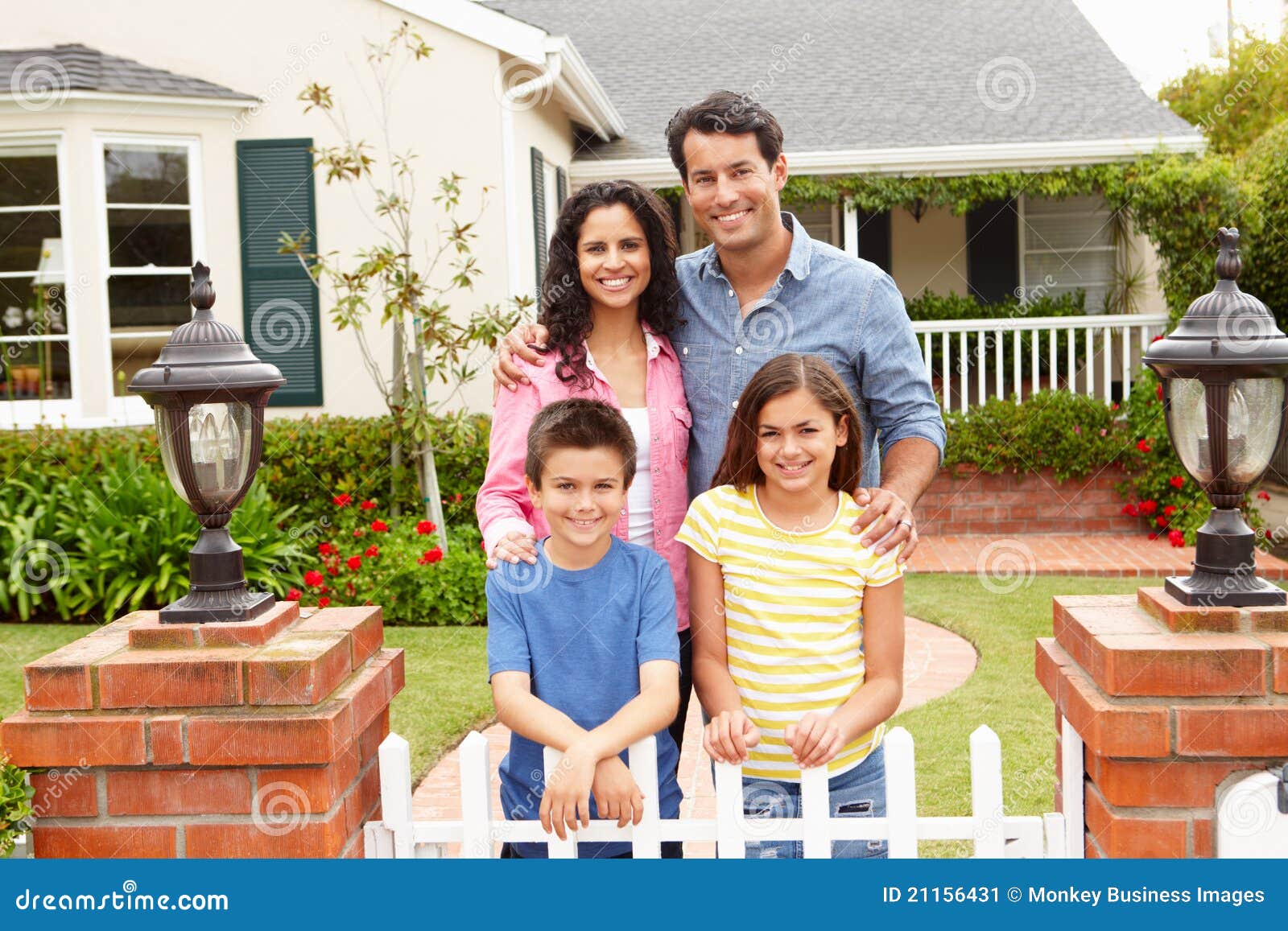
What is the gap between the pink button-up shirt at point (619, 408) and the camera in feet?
8.13

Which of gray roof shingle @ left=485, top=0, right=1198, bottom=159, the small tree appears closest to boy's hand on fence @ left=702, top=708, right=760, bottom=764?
the small tree

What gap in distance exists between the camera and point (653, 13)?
1572 centimetres

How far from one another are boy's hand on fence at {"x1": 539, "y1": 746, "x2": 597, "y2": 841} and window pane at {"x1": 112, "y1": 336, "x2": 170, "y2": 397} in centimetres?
759

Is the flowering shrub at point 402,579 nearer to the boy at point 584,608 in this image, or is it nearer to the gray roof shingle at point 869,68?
the boy at point 584,608

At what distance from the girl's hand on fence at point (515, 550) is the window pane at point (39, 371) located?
24.7ft

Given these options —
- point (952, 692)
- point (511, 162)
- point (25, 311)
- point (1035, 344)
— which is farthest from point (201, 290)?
point (1035, 344)

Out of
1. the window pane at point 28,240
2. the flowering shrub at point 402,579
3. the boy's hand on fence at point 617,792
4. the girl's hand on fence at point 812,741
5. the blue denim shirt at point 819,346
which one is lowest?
the flowering shrub at point 402,579

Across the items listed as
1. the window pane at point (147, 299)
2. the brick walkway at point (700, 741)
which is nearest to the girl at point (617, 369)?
the brick walkway at point (700, 741)

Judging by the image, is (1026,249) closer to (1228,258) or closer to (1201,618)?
(1228,258)

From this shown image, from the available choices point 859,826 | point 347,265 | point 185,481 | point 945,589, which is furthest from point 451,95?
point 859,826

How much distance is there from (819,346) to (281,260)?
23.0 feet

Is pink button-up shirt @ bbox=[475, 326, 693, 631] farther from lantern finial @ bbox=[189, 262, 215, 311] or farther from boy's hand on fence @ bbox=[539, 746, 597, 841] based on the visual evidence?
lantern finial @ bbox=[189, 262, 215, 311]

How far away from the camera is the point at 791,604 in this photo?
227cm

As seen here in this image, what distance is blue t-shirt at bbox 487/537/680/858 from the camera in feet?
7.41
